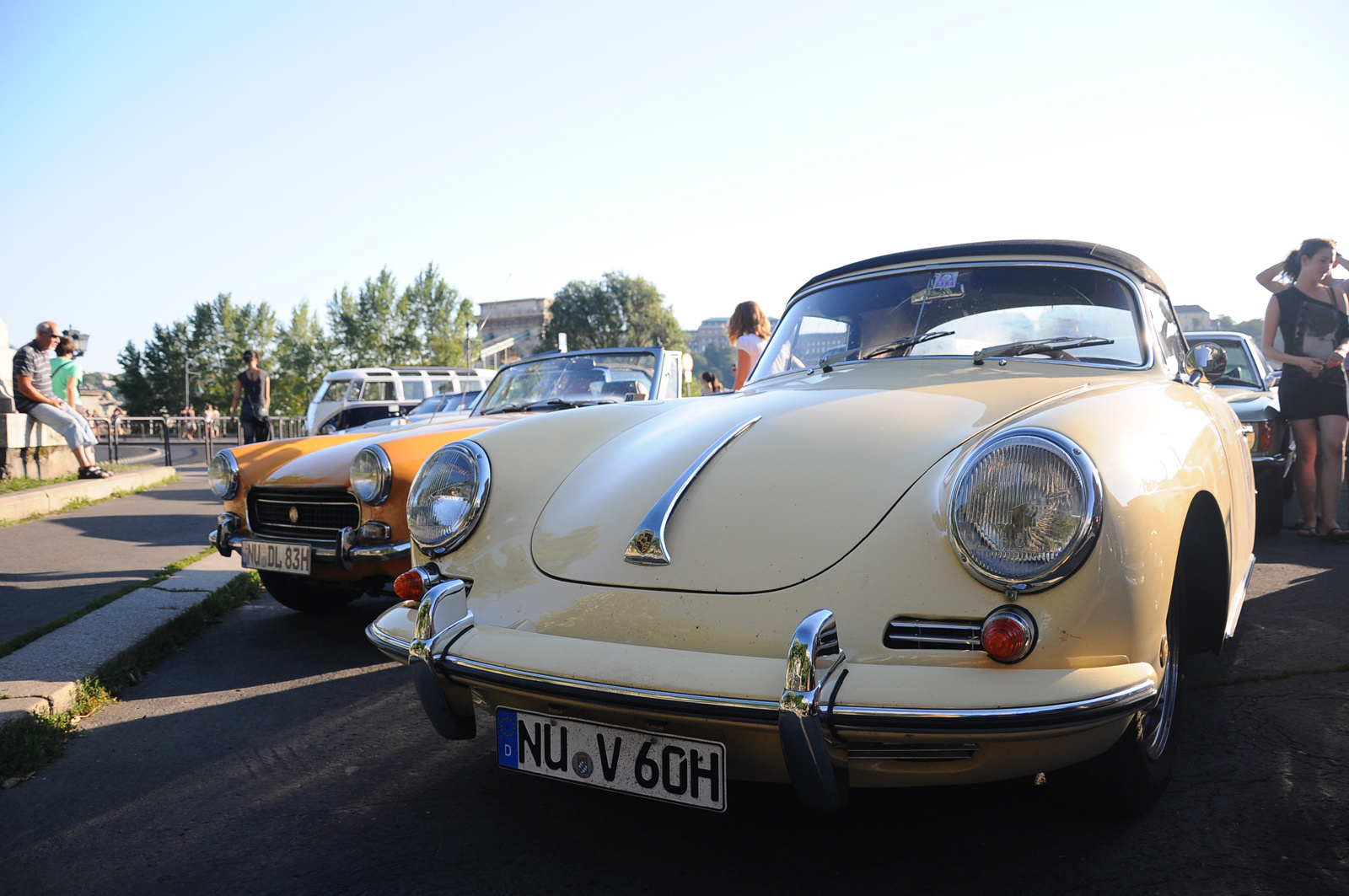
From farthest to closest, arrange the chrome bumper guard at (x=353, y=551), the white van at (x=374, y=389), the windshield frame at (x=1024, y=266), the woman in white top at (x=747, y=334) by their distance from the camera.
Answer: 1. the white van at (x=374, y=389)
2. the woman in white top at (x=747, y=334)
3. the chrome bumper guard at (x=353, y=551)
4. the windshield frame at (x=1024, y=266)

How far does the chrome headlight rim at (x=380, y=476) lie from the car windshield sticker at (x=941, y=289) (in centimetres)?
242

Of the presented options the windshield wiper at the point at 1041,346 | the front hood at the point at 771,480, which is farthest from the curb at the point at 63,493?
the windshield wiper at the point at 1041,346

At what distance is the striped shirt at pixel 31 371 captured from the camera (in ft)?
30.7

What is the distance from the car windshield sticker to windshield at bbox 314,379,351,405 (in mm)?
21006

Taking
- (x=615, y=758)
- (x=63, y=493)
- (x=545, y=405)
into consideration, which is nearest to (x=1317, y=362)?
(x=545, y=405)

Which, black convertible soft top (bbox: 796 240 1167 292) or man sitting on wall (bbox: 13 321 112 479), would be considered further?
man sitting on wall (bbox: 13 321 112 479)

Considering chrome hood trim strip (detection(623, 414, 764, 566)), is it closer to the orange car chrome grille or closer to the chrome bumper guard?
the chrome bumper guard

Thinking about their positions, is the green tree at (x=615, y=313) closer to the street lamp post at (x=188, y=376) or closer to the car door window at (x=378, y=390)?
the street lamp post at (x=188, y=376)

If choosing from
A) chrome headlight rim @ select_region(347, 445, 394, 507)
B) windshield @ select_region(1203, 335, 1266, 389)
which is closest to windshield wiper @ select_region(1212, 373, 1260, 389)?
windshield @ select_region(1203, 335, 1266, 389)

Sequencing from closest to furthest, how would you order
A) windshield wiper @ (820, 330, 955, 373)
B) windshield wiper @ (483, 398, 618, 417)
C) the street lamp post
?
1. windshield wiper @ (820, 330, 955, 373)
2. windshield wiper @ (483, 398, 618, 417)
3. the street lamp post

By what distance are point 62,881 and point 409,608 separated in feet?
3.25

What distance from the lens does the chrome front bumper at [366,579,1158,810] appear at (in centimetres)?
171

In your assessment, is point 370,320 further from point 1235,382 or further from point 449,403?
point 1235,382

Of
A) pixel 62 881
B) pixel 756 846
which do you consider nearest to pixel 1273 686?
pixel 756 846
